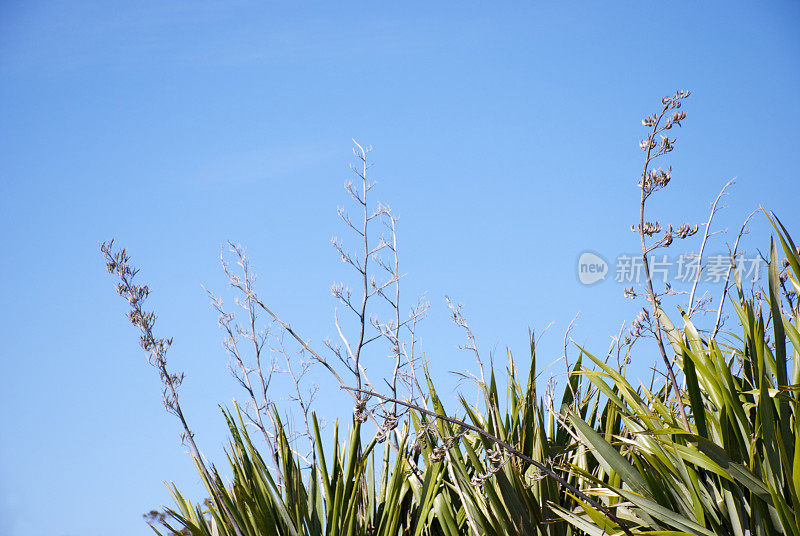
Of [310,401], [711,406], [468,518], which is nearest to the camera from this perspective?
[711,406]

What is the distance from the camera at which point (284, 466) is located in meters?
3.44

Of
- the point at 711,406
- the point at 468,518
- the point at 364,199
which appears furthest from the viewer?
the point at 364,199

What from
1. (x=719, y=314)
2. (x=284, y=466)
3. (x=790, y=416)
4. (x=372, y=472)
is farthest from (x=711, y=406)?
(x=284, y=466)

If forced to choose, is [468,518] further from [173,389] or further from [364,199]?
[364,199]

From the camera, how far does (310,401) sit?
525 cm

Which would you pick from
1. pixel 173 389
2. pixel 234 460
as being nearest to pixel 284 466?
pixel 234 460

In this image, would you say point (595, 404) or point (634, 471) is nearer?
point (634, 471)

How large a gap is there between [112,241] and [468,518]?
1.92m

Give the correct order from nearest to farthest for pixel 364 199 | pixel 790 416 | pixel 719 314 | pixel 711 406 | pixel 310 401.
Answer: pixel 790 416 < pixel 711 406 < pixel 719 314 < pixel 364 199 < pixel 310 401

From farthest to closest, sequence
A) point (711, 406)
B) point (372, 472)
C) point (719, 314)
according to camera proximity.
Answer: point (372, 472) < point (719, 314) < point (711, 406)

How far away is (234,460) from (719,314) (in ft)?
7.70

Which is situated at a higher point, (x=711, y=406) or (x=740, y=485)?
(x=711, y=406)

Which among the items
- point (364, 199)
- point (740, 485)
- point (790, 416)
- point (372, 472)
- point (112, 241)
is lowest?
point (740, 485)

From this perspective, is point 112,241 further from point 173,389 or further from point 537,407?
point 537,407
